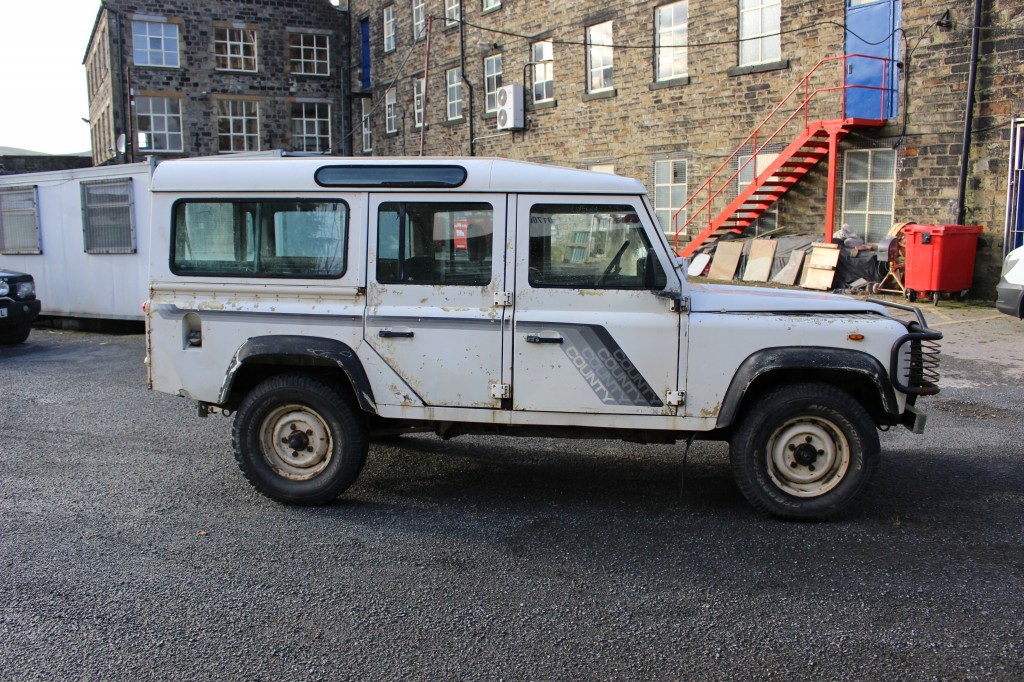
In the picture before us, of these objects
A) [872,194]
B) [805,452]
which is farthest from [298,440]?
[872,194]

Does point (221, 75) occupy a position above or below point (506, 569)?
above

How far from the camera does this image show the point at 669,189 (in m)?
21.9

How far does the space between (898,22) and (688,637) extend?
15.6m

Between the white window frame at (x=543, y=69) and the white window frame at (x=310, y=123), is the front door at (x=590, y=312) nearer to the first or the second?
the white window frame at (x=543, y=69)

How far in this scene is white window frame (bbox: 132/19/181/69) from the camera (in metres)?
35.5

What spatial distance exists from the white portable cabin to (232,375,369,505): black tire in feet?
29.4

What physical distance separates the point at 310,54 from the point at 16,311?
91.7 feet

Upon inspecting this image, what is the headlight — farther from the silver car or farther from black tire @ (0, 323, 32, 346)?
the silver car

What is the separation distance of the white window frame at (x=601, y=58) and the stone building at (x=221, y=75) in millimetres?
17496

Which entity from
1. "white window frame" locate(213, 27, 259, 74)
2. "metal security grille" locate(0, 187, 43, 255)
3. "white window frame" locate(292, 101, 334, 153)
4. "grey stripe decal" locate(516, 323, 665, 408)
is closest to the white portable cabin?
"metal security grille" locate(0, 187, 43, 255)

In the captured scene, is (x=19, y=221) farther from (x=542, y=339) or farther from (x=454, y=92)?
(x=454, y=92)

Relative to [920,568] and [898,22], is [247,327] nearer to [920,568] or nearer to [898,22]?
[920,568]

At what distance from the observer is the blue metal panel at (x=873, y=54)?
16.4 m

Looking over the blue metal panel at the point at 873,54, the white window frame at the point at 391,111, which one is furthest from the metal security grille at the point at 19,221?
the white window frame at the point at 391,111
